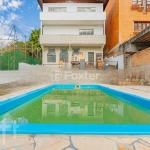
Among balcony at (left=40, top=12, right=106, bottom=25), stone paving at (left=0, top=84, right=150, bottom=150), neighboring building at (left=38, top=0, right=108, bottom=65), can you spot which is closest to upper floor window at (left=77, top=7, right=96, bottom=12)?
neighboring building at (left=38, top=0, right=108, bottom=65)

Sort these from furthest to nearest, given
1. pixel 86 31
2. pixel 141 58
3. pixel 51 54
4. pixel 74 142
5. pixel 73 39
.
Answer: pixel 86 31 → pixel 51 54 → pixel 73 39 → pixel 141 58 → pixel 74 142

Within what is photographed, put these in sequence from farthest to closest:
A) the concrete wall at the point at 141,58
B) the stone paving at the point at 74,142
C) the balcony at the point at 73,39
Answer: the balcony at the point at 73,39 → the concrete wall at the point at 141,58 → the stone paving at the point at 74,142

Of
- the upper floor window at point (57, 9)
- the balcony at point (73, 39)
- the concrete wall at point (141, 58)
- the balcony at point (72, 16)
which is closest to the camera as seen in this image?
the concrete wall at point (141, 58)

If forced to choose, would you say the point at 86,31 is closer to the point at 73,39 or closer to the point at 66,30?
the point at 66,30

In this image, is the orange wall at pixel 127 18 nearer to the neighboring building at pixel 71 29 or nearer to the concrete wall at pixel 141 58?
the neighboring building at pixel 71 29

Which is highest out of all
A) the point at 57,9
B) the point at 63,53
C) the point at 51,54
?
the point at 57,9

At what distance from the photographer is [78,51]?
19.6 m

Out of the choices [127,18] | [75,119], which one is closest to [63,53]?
[127,18]

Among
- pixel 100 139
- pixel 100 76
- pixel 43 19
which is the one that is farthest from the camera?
pixel 43 19

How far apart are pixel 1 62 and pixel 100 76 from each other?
27.8ft

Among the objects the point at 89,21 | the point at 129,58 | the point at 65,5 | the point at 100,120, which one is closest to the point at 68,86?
the point at 129,58

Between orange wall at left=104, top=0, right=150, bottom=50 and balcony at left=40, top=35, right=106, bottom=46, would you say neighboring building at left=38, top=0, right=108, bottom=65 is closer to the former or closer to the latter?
balcony at left=40, top=35, right=106, bottom=46

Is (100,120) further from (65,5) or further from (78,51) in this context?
(65,5)

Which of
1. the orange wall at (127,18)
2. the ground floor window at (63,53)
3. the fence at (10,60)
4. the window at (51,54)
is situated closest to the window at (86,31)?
the ground floor window at (63,53)
